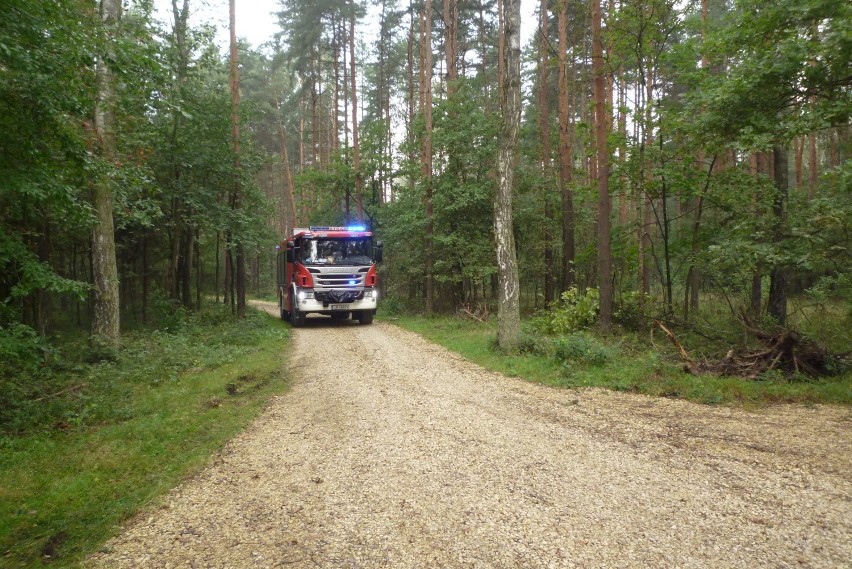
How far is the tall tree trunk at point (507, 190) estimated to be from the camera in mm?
9922

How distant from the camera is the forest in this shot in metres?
6.88

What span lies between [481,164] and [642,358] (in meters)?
10.8

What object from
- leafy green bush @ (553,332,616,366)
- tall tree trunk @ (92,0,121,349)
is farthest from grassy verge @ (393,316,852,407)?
tall tree trunk @ (92,0,121,349)

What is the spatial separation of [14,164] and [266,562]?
6057mm

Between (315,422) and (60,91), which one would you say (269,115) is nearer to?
(60,91)

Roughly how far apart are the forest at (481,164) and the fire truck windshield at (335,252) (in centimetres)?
272

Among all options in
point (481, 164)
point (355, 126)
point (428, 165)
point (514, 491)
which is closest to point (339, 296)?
point (428, 165)

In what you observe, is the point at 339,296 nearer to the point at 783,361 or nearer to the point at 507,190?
the point at 507,190

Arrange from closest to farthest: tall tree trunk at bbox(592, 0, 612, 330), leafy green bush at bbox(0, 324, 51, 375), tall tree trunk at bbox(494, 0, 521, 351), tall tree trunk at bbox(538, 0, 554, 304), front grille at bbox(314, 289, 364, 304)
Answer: leafy green bush at bbox(0, 324, 51, 375), tall tree trunk at bbox(494, 0, 521, 351), tall tree trunk at bbox(592, 0, 612, 330), front grille at bbox(314, 289, 364, 304), tall tree trunk at bbox(538, 0, 554, 304)

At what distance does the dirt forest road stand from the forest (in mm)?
3963

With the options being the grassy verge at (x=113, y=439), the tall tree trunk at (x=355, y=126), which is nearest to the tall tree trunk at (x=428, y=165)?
the tall tree trunk at (x=355, y=126)

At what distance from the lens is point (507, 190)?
406 inches

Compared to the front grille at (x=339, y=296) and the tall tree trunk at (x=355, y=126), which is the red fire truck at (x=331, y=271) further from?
the tall tree trunk at (x=355, y=126)

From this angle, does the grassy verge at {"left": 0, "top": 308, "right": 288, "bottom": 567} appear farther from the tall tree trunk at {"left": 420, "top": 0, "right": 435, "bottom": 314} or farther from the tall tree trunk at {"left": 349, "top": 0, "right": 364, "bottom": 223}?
the tall tree trunk at {"left": 349, "top": 0, "right": 364, "bottom": 223}
